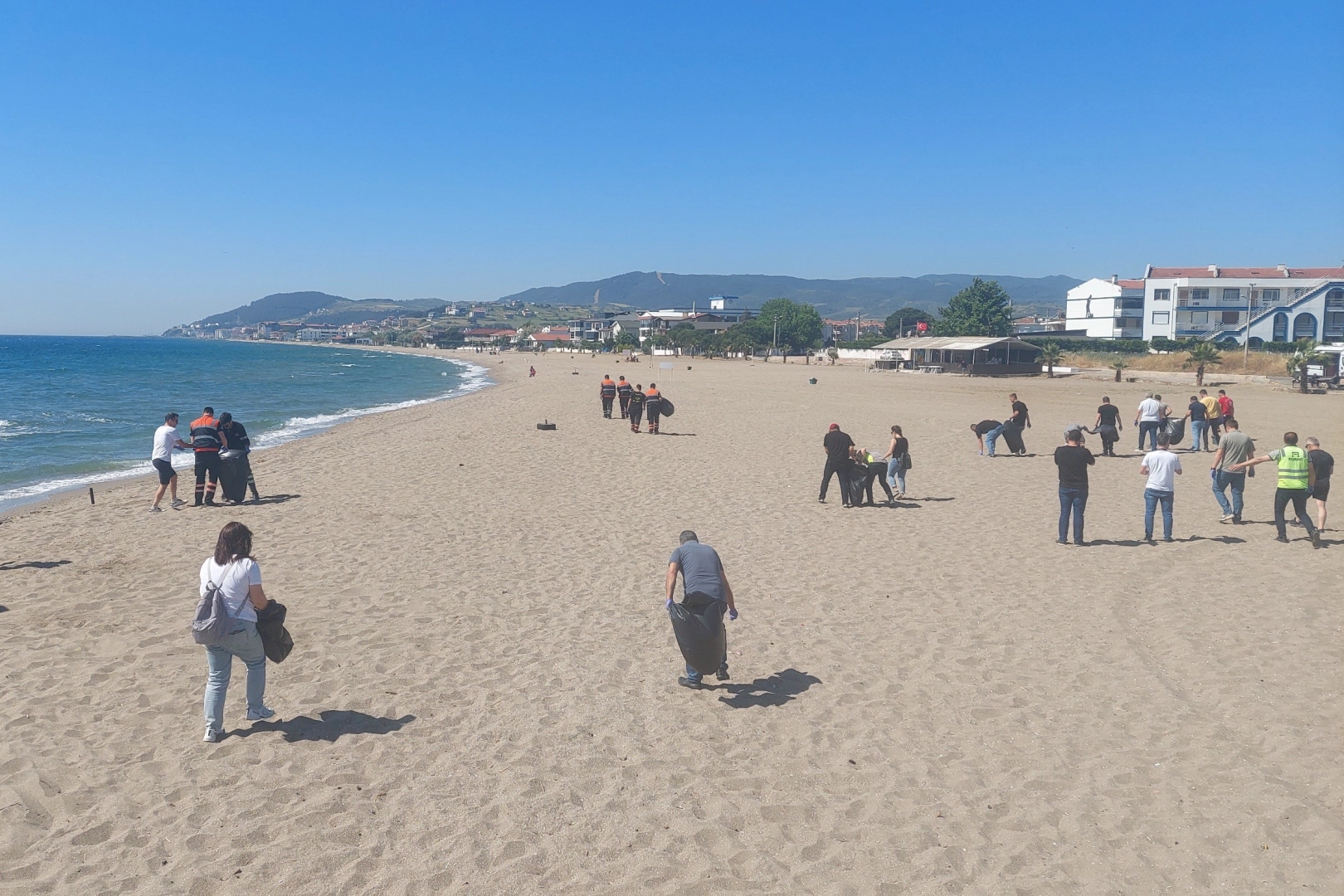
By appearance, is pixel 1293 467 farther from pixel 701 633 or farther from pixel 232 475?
pixel 232 475

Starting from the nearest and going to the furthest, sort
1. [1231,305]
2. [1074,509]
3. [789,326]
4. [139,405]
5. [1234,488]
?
[1074,509] < [1234,488] < [139,405] < [1231,305] < [789,326]

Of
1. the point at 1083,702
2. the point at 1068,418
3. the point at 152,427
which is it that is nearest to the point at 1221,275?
the point at 1068,418

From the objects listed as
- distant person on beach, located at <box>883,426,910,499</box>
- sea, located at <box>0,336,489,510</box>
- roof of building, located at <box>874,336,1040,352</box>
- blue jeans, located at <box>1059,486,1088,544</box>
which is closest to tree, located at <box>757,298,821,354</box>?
roof of building, located at <box>874,336,1040,352</box>

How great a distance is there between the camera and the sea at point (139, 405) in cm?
2183

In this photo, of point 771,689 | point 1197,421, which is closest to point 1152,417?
point 1197,421

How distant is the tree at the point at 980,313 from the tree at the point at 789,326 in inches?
826

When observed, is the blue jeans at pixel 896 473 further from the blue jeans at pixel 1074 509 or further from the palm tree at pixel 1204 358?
the palm tree at pixel 1204 358

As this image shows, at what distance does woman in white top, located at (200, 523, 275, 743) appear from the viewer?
5664 millimetres

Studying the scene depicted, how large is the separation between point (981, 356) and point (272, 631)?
214ft

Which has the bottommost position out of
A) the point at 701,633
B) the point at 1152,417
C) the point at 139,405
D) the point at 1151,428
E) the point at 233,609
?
the point at 139,405

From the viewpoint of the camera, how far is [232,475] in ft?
47.6

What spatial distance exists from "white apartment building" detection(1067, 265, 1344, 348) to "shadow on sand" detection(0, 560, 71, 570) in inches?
3036

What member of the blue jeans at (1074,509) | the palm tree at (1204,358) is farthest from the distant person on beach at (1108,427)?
the palm tree at (1204,358)

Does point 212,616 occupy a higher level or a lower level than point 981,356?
lower
